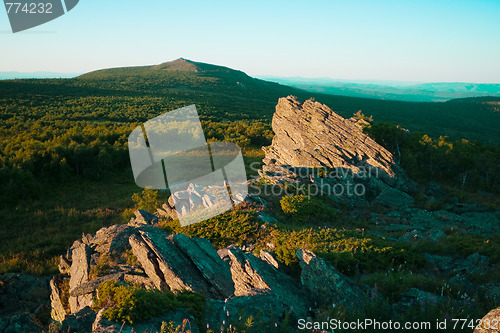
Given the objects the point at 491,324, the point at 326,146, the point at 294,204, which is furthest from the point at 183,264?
the point at 326,146

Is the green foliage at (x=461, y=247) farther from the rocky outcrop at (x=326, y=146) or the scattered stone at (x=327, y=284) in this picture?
the rocky outcrop at (x=326, y=146)

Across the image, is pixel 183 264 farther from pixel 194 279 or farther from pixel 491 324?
pixel 491 324

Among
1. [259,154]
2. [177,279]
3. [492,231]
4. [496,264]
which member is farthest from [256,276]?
[259,154]

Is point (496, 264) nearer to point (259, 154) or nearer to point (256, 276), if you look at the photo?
point (256, 276)

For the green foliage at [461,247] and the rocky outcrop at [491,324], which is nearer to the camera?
the rocky outcrop at [491,324]

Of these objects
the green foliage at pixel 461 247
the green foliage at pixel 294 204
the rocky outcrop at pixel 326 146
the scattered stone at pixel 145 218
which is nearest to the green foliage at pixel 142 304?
the green foliage at pixel 461 247
